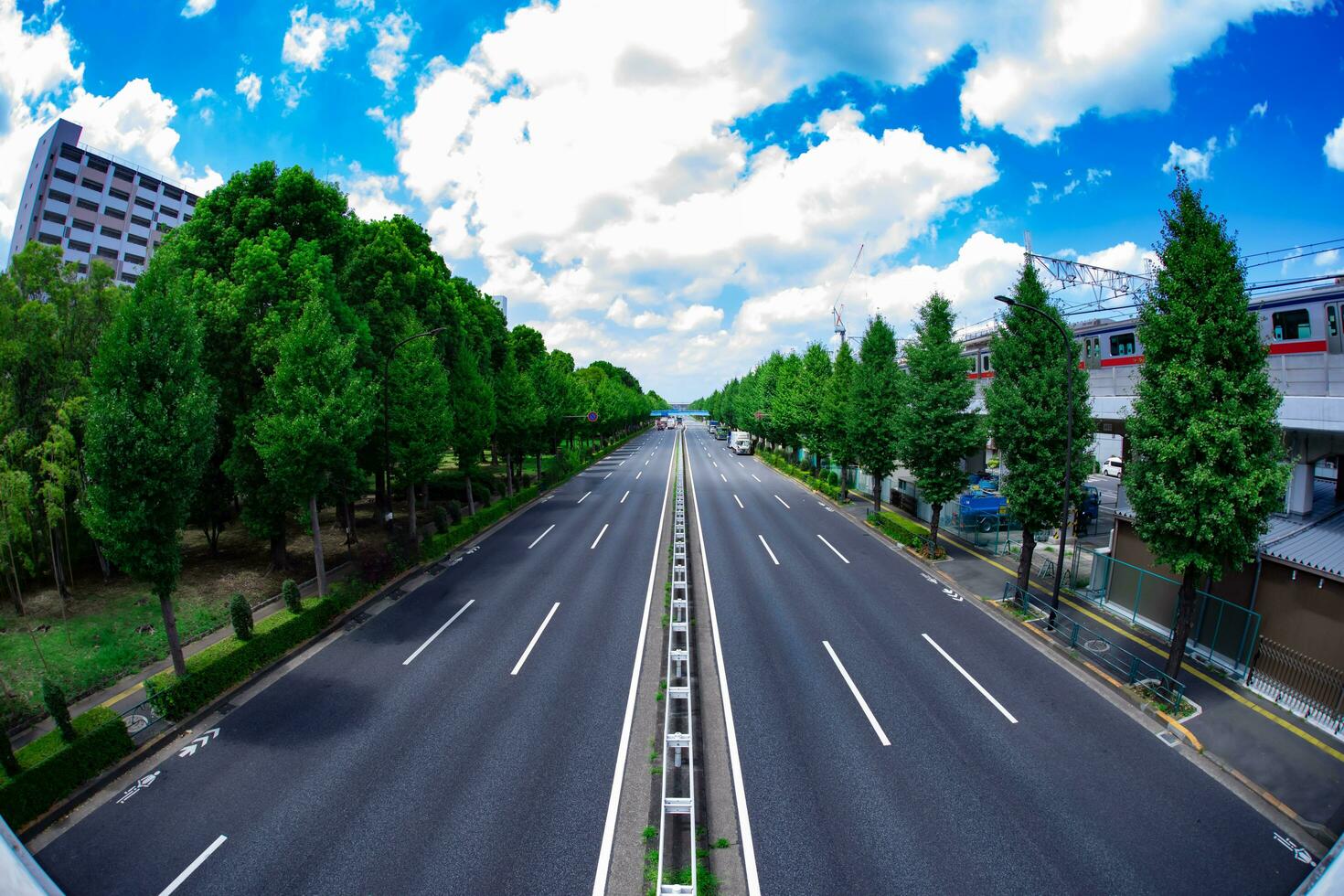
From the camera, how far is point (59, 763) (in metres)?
9.67

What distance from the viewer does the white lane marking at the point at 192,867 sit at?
7898 mm

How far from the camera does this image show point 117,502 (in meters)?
11.8

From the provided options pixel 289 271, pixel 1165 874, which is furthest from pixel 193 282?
pixel 1165 874

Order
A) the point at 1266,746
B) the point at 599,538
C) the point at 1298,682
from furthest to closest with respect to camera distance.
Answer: the point at 599,538
the point at 1298,682
the point at 1266,746

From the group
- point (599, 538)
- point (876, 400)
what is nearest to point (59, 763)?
point (599, 538)

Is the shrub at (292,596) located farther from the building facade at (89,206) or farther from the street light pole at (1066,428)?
the building facade at (89,206)

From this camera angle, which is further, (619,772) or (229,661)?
(229,661)

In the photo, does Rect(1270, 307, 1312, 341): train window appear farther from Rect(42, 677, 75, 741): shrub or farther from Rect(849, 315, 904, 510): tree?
Rect(42, 677, 75, 741): shrub

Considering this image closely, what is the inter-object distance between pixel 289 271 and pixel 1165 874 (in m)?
26.6

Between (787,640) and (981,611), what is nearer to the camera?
(787,640)

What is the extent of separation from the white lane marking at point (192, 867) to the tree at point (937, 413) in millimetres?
22984

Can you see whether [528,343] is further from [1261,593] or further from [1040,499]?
[1261,593]

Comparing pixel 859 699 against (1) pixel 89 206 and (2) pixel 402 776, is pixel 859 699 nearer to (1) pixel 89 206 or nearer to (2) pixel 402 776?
(2) pixel 402 776

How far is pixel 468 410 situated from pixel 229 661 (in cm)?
1697
